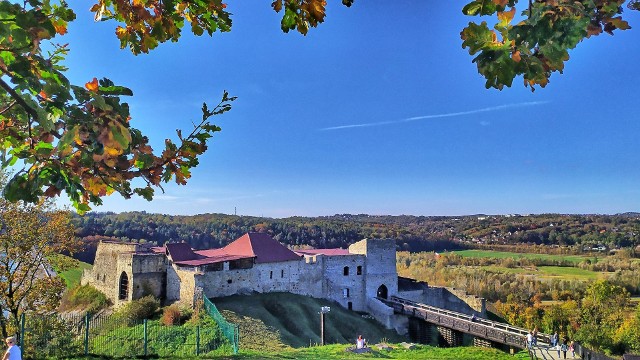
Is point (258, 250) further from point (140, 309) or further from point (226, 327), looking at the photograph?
point (226, 327)

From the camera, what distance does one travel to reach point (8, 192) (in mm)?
2939

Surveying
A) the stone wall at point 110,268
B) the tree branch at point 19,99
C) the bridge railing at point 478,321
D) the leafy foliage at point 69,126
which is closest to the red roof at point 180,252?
the stone wall at point 110,268

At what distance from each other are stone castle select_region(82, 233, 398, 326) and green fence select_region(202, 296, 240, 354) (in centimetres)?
135

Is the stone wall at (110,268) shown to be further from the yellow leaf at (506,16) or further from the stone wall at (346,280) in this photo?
the yellow leaf at (506,16)

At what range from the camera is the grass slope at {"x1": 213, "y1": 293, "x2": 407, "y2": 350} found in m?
21.5

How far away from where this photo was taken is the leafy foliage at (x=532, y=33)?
6.32 ft

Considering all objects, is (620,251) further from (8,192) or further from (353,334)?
(8,192)

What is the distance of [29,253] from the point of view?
52.8 ft

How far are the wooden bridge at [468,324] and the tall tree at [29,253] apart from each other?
2083cm

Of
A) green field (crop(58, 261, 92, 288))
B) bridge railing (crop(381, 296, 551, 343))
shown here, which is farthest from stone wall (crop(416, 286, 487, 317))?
green field (crop(58, 261, 92, 288))

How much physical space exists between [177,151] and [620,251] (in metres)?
123

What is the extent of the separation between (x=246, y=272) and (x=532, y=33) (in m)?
26.5

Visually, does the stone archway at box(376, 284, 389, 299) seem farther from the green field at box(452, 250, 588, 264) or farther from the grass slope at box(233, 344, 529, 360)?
the green field at box(452, 250, 588, 264)

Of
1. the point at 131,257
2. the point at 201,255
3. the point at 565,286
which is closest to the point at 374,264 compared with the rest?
the point at 201,255
